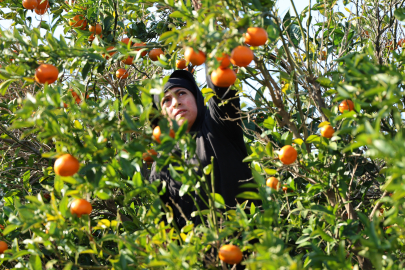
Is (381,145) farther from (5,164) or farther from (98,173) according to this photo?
(5,164)

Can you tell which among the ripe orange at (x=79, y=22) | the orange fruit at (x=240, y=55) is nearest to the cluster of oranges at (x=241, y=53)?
the orange fruit at (x=240, y=55)

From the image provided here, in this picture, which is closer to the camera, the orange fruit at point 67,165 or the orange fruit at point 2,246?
the orange fruit at point 67,165

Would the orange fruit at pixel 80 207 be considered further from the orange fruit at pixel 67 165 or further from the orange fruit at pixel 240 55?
the orange fruit at pixel 240 55

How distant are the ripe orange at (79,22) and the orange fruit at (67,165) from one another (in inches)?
73.6

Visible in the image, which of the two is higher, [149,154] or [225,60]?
[225,60]

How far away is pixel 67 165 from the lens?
1354 mm

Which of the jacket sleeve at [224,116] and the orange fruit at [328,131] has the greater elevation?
the jacket sleeve at [224,116]

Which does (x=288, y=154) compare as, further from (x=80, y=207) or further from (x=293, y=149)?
(x=80, y=207)

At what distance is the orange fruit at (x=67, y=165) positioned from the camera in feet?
4.44

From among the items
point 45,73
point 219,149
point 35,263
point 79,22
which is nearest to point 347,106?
point 219,149

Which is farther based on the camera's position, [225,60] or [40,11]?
[40,11]

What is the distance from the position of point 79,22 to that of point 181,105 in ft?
3.73

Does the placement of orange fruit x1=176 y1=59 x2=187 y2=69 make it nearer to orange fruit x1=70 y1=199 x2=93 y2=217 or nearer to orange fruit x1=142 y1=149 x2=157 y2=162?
orange fruit x1=142 y1=149 x2=157 y2=162

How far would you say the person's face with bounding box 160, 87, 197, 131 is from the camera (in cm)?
251
